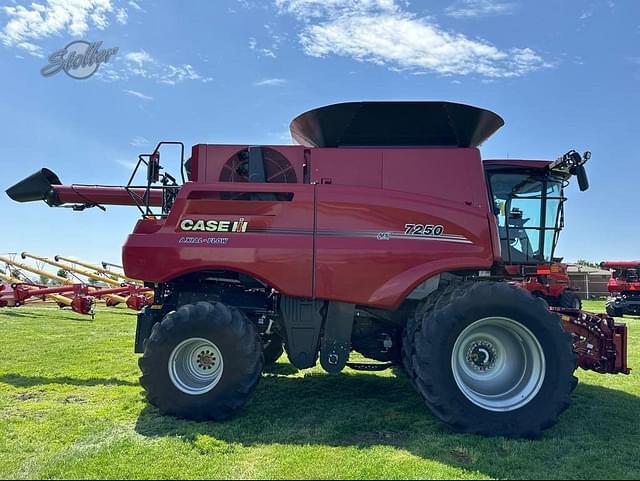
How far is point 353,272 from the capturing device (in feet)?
16.5

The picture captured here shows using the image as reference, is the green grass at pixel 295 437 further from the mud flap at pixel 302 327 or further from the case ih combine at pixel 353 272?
the mud flap at pixel 302 327

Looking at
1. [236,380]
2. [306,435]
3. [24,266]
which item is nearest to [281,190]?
[236,380]

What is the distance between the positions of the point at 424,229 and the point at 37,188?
507 cm

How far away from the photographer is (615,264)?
69.3ft

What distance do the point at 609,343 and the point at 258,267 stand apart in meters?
4.32

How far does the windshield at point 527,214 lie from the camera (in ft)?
20.2

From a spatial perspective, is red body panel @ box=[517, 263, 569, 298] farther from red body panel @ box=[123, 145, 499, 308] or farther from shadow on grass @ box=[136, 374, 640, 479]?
red body panel @ box=[123, 145, 499, 308]

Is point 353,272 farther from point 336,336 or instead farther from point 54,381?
point 54,381

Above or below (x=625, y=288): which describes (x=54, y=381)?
below

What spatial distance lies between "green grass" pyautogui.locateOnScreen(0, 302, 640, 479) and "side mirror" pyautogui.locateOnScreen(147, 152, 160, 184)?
253 centimetres

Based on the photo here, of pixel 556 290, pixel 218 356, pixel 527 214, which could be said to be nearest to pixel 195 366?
pixel 218 356

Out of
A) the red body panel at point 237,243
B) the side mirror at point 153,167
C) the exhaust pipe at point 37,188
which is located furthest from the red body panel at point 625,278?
the exhaust pipe at point 37,188

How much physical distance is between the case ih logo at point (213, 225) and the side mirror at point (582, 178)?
3.49 metres

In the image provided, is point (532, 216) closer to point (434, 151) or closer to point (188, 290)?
point (434, 151)
